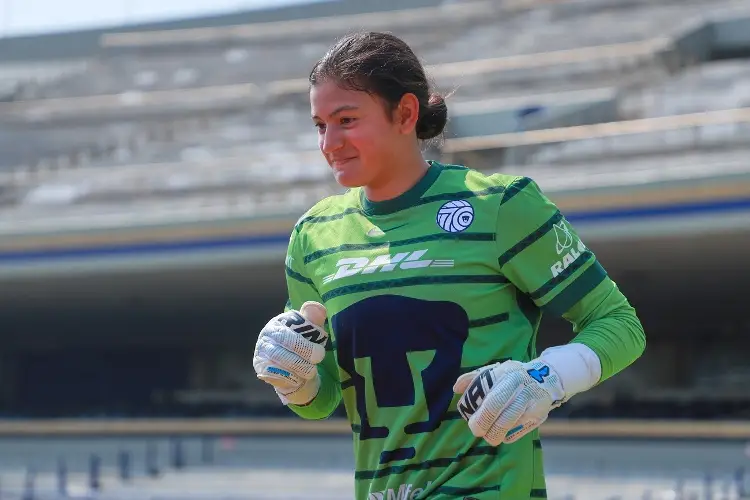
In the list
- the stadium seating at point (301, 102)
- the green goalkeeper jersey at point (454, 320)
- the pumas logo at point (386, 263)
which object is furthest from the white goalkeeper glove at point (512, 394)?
the stadium seating at point (301, 102)

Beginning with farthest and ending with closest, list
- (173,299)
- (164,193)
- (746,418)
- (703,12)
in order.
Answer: (703,12), (173,299), (164,193), (746,418)

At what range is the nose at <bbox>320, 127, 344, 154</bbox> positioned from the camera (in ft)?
10.6

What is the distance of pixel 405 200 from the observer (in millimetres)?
3291

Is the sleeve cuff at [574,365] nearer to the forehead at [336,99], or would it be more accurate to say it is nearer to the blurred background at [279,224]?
the forehead at [336,99]

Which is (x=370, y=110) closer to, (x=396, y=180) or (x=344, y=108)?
(x=344, y=108)

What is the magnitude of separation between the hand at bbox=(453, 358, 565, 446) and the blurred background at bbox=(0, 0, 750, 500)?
7.17 m

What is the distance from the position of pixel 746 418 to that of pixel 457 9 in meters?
16.7

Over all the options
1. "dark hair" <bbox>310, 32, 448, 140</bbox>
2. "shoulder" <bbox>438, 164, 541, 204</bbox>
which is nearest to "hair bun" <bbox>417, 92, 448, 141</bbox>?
"dark hair" <bbox>310, 32, 448, 140</bbox>

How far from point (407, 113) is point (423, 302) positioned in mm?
465

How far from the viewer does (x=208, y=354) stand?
2689 cm

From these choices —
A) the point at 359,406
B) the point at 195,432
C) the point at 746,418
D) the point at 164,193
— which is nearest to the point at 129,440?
the point at 195,432

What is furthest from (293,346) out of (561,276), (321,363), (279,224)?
(279,224)

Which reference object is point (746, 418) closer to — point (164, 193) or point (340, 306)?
point (164, 193)

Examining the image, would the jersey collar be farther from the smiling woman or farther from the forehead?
the forehead
